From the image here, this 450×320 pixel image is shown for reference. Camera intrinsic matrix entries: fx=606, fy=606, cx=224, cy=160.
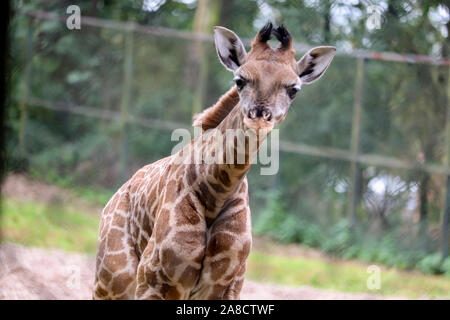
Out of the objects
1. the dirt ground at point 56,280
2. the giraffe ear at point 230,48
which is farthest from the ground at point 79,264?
the giraffe ear at point 230,48

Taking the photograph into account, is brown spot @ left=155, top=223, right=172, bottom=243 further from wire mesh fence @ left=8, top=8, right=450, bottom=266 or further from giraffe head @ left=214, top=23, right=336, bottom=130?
wire mesh fence @ left=8, top=8, right=450, bottom=266

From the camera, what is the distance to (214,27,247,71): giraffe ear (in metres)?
2.92

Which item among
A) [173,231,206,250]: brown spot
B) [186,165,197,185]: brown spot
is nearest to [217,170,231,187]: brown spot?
[186,165,197,185]: brown spot

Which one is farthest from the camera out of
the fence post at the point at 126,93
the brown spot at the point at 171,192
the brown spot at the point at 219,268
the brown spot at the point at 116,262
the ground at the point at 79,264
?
the fence post at the point at 126,93

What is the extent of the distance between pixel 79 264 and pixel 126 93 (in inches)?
108

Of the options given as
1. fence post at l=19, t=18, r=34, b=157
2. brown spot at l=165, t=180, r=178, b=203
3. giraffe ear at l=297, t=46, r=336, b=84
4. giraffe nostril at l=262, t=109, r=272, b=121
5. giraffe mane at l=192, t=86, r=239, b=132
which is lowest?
Result: brown spot at l=165, t=180, r=178, b=203

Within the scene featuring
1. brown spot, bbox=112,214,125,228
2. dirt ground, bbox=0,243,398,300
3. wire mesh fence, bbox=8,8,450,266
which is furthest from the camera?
wire mesh fence, bbox=8,8,450,266

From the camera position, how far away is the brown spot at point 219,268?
2.79m

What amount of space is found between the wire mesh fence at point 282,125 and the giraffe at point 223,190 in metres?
3.53

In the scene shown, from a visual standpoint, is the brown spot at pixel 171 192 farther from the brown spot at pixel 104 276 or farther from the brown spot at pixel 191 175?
the brown spot at pixel 104 276

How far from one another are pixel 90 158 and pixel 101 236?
14.2ft

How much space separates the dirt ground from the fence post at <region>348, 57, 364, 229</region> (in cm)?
131

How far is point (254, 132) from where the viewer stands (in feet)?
8.72

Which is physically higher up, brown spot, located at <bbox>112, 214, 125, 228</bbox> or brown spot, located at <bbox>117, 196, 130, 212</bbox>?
brown spot, located at <bbox>117, 196, 130, 212</bbox>
